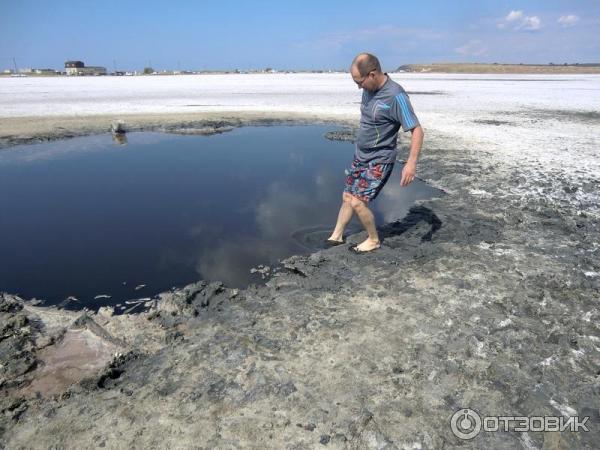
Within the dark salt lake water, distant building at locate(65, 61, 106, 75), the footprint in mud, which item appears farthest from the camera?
distant building at locate(65, 61, 106, 75)

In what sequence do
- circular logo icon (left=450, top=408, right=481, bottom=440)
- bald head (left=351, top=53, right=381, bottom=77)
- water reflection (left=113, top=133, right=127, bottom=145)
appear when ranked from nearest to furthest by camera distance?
circular logo icon (left=450, top=408, right=481, bottom=440) < bald head (left=351, top=53, right=381, bottom=77) < water reflection (left=113, top=133, right=127, bottom=145)

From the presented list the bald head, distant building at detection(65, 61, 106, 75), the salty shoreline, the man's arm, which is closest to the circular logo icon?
the man's arm

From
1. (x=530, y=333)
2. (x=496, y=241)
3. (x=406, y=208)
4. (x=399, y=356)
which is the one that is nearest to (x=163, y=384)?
(x=399, y=356)

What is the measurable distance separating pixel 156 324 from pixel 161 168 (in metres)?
5.65

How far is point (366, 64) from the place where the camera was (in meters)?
3.99

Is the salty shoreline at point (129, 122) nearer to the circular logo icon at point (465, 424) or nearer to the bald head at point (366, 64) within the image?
the bald head at point (366, 64)

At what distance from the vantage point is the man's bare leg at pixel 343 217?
4742 millimetres

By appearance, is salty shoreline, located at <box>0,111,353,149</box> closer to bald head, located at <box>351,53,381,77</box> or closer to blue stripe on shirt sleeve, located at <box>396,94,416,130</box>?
bald head, located at <box>351,53,381,77</box>

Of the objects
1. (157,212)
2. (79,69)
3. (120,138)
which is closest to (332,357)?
(157,212)

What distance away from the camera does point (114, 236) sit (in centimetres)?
516

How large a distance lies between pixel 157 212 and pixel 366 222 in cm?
316

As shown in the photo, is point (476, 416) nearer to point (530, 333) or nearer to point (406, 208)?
point (530, 333)

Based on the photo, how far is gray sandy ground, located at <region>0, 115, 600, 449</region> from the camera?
236cm

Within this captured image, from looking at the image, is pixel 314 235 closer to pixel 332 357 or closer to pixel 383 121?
pixel 383 121
